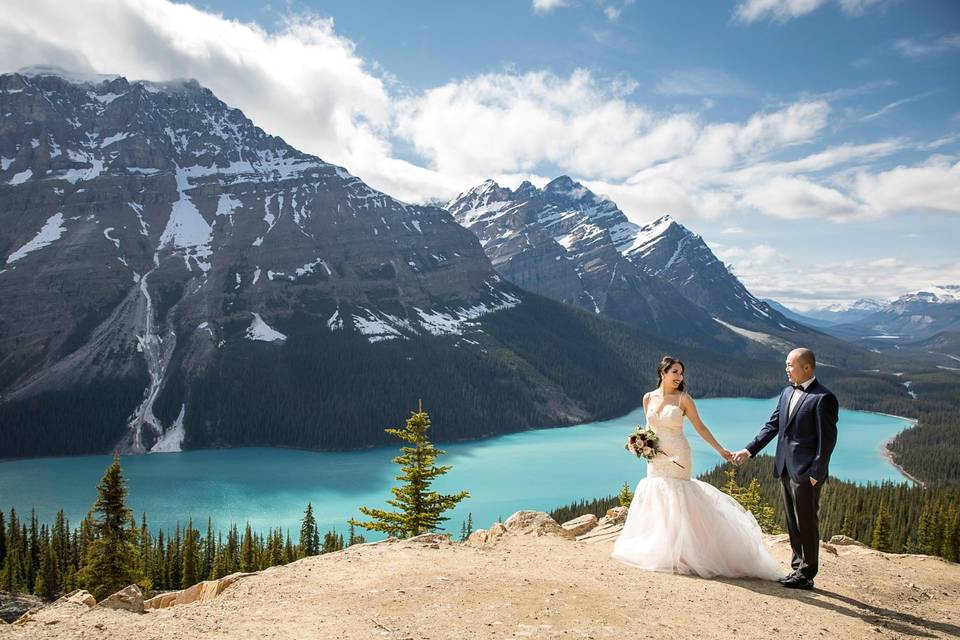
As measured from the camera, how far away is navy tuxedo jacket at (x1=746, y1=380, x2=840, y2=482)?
9.05 meters

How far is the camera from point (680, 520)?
10.2 meters

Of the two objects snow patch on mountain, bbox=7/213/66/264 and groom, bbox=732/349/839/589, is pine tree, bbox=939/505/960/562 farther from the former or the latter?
snow patch on mountain, bbox=7/213/66/264

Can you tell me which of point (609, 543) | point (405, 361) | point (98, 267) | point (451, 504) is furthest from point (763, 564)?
point (98, 267)

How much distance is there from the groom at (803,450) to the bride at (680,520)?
2.01 feet

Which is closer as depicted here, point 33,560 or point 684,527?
point 684,527

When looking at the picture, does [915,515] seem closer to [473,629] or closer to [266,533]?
[266,533]

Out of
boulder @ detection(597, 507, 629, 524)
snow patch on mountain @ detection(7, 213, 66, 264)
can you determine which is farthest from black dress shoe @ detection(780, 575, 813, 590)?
snow patch on mountain @ detection(7, 213, 66, 264)

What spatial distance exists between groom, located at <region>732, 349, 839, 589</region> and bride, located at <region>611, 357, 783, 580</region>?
0.61 meters

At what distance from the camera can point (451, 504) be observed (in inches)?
908

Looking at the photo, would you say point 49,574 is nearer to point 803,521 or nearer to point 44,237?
point 803,521

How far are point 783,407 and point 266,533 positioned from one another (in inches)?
3181

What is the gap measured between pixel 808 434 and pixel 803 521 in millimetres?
1456

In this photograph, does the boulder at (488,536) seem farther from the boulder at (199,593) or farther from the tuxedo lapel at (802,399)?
the tuxedo lapel at (802,399)

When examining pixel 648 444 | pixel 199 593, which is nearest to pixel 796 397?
pixel 648 444
